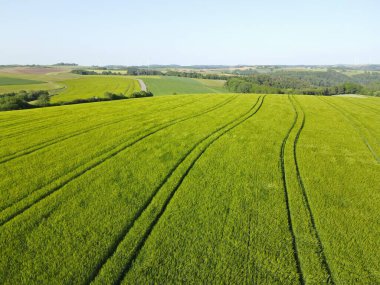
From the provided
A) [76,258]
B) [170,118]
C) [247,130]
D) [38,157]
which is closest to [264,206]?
[76,258]

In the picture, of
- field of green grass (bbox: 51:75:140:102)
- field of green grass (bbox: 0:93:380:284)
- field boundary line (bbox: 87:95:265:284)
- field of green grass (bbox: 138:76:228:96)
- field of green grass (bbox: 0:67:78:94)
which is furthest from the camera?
field of green grass (bbox: 138:76:228:96)

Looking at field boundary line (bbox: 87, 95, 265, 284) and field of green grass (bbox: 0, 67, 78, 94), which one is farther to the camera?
field of green grass (bbox: 0, 67, 78, 94)

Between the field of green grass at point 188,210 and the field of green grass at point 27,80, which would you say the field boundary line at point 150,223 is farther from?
the field of green grass at point 27,80

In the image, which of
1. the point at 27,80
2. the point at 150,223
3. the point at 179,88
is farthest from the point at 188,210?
the point at 27,80

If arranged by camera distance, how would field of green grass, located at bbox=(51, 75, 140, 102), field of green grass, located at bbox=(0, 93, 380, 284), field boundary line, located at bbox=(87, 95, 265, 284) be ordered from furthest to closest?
1. field of green grass, located at bbox=(51, 75, 140, 102)
2. field of green grass, located at bbox=(0, 93, 380, 284)
3. field boundary line, located at bbox=(87, 95, 265, 284)

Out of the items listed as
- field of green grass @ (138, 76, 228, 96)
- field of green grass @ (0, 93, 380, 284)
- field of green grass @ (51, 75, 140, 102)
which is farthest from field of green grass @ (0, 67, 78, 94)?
field of green grass @ (0, 93, 380, 284)

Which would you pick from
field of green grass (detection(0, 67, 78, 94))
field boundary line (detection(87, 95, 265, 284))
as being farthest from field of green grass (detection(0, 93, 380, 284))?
field of green grass (detection(0, 67, 78, 94))

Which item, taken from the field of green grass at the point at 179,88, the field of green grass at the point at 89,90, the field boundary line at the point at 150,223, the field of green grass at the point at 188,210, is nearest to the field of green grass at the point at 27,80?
the field of green grass at the point at 89,90

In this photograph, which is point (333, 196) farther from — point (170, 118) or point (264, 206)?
point (170, 118)

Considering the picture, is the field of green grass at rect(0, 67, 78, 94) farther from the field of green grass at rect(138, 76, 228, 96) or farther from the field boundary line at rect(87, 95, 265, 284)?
the field boundary line at rect(87, 95, 265, 284)

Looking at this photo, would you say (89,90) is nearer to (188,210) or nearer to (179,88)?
(179,88)
